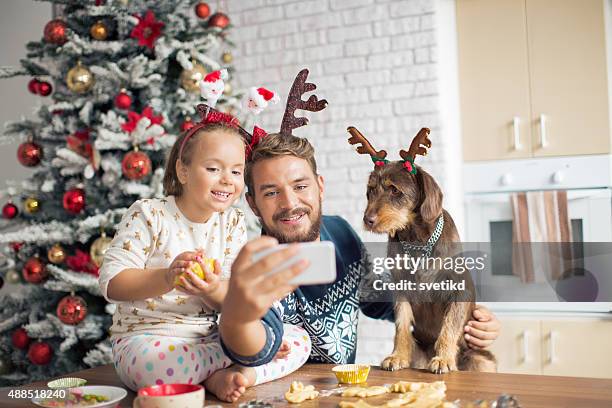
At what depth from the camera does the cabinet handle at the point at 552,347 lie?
3.58 metres

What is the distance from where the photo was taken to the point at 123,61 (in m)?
2.96

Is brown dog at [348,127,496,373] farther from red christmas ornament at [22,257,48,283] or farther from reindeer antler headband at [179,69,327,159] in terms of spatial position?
red christmas ornament at [22,257,48,283]

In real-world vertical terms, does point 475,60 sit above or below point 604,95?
above

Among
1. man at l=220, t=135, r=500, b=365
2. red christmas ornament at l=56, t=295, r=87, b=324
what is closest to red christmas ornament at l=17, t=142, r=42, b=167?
red christmas ornament at l=56, t=295, r=87, b=324

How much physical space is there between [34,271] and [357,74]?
7.45 feet

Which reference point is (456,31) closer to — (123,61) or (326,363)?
(123,61)

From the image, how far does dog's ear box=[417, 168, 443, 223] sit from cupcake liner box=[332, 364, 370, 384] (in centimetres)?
40

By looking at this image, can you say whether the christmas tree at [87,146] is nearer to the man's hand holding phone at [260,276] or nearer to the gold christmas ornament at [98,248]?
the gold christmas ornament at [98,248]

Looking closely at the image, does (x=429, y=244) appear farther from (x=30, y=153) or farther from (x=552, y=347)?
(x=552, y=347)

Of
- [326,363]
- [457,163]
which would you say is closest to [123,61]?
[326,363]

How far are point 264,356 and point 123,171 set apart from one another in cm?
161

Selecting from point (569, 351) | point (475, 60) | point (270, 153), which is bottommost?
point (569, 351)

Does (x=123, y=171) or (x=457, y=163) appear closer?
(x=123, y=171)

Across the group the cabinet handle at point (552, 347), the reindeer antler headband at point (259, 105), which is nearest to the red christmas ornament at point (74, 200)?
the reindeer antler headband at point (259, 105)
